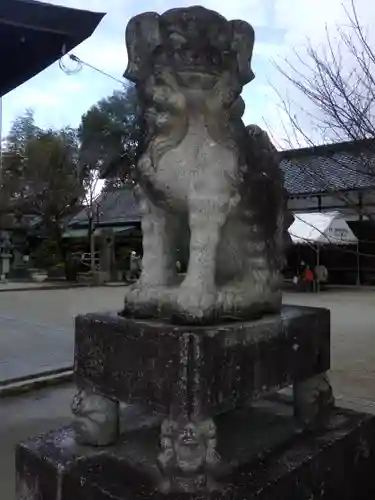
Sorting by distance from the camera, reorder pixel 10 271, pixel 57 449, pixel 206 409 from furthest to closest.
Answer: pixel 10 271
pixel 57 449
pixel 206 409

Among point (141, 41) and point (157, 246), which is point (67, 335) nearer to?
point (157, 246)

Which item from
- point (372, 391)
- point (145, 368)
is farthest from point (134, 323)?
point (372, 391)

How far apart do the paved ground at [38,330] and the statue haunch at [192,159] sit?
2.93 meters

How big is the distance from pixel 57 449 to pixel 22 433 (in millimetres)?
1424

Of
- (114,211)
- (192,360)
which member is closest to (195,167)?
(192,360)

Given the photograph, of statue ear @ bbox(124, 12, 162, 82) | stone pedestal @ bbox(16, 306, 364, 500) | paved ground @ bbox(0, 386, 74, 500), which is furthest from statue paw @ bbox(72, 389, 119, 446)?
statue ear @ bbox(124, 12, 162, 82)

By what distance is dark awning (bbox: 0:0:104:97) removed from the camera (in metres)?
3.12

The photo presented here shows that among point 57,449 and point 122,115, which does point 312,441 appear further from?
point 122,115

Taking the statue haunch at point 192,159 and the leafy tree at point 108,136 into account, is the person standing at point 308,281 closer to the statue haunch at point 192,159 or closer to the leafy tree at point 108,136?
the leafy tree at point 108,136

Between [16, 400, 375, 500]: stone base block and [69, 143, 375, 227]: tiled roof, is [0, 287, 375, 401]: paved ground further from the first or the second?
[16, 400, 375, 500]: stone base block

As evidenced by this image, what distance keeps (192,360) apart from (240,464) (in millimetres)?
397

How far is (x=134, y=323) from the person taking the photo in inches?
62.5

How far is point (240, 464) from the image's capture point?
1.56m

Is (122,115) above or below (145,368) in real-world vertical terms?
above
